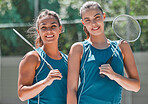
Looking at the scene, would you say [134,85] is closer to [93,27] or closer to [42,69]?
[93,27]

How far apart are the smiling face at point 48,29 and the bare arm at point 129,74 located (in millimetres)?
537

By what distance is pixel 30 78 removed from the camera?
206 cm

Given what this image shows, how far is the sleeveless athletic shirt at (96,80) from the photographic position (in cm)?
197

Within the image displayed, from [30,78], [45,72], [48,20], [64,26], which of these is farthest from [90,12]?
[64,26]

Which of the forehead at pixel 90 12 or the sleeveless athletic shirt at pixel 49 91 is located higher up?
the forehead at pixel 90 12

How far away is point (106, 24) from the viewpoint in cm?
543

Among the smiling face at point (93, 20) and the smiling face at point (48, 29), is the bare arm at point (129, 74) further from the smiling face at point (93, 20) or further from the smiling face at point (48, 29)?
the smiling face at point (48, 29)

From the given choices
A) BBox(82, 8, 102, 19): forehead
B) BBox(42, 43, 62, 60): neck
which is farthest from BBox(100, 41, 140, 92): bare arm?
BBox(42, 43, 62, 60): neck

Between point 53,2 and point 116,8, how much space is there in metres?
1.37

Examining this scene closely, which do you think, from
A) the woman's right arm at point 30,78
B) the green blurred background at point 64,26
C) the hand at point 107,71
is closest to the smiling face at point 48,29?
the woman's right arm at point 30,78

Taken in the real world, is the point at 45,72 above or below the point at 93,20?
below

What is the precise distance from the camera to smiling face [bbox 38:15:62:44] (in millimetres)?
2203

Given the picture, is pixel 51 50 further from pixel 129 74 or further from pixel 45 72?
pixel 129 74

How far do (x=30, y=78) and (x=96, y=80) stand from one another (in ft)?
1.68
